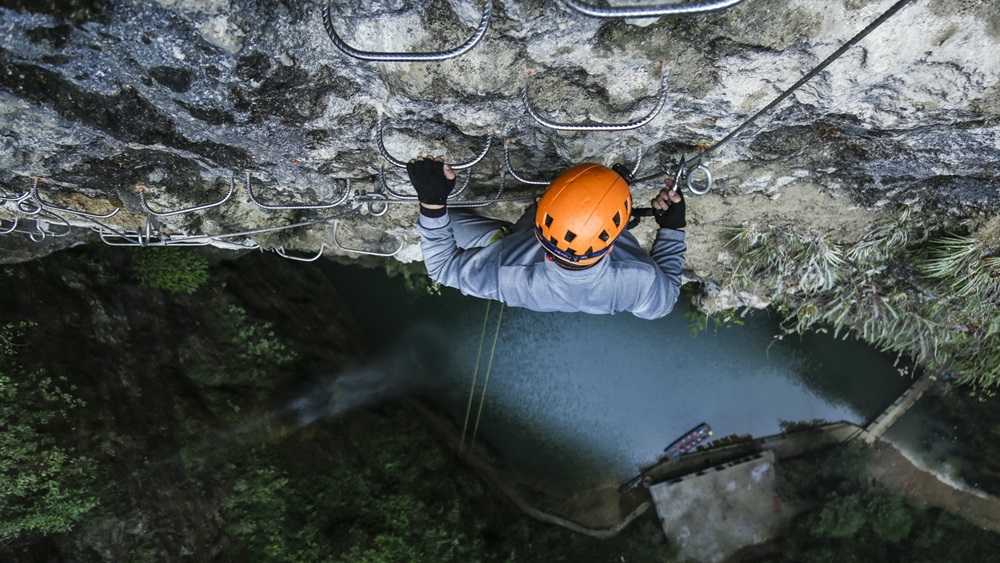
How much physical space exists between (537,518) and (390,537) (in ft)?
9.99

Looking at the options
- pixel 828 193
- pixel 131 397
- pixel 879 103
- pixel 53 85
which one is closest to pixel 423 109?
pixel 53 85

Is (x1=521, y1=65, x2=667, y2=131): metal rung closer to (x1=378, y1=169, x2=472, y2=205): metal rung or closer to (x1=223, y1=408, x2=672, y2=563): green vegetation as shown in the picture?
(x1=378, y1=169, x2=472, y2=205): metal rung

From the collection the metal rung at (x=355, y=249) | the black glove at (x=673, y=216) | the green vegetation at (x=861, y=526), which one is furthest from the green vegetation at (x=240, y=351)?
the green vegetation at (x=861, y=526)

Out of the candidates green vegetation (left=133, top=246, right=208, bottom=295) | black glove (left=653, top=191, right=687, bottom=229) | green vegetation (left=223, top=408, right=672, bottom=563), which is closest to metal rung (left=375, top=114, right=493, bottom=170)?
black glove (left=653, top=191, right=687, bottom=229)

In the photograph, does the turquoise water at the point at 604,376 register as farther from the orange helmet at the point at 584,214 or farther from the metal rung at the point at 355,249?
the orange helmet at the point at 584,214

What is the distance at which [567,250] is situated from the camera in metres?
2.68

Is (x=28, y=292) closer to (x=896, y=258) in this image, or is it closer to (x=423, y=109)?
(x=423, y=109)

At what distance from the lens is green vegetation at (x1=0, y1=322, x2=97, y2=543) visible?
4383 mm

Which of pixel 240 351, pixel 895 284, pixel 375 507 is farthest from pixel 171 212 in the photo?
pixel 895 284

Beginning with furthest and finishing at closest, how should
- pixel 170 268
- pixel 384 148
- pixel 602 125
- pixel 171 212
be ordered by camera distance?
pixel 170 268 < pixel 171 212 < pixel 384 148 < pixel 602 125

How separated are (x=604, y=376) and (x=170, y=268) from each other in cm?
560

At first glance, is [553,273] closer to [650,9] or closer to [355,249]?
[650,9]

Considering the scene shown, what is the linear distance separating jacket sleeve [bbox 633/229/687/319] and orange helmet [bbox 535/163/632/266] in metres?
0.63

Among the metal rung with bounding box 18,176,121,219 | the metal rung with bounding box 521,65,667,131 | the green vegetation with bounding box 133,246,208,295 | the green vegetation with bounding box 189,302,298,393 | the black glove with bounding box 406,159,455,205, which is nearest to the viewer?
the metal rung with bounding box 521,65,667,131
